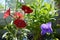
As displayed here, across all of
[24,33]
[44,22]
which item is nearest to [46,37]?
[44,22]

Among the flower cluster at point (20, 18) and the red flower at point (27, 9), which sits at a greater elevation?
the red flower at point (27, 9)

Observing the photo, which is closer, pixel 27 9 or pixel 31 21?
pixel 27 9

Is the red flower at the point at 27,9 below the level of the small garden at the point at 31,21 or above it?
above

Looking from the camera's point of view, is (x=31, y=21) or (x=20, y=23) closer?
(x=20, y=23)

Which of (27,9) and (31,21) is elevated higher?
(27,9)

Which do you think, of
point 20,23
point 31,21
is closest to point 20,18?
point 20,23

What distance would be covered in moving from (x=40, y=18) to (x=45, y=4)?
12cm

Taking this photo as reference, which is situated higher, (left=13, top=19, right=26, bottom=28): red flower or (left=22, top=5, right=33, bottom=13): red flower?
(left=22, top=5, right=33, bottom=13): red flower

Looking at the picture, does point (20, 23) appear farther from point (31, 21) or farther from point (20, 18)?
point (31, 21)

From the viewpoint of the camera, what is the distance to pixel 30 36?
155cm

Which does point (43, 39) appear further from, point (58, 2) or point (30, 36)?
point (58, 2)

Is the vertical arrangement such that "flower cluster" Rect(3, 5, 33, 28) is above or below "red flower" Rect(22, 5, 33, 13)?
below

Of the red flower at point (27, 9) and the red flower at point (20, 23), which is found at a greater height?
the red flower at point (27, 9)

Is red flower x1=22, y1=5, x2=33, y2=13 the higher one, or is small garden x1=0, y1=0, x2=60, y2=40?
red flower x1=22, y1=5, x2=33, y2=13
